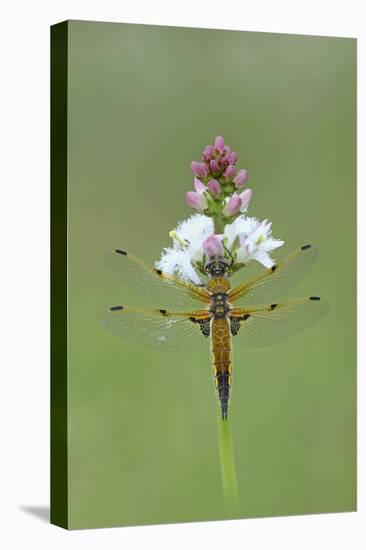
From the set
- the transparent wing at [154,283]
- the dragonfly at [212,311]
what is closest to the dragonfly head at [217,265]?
the dragonfly at [212,311]

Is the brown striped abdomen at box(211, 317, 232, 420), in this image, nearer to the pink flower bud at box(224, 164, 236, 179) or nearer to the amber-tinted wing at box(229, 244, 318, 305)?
the amber-tinted wing at box(229, 244, 318, 305)

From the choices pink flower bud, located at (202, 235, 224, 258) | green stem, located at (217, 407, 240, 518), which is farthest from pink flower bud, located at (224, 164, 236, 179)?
green stem, located at (217, 407, 240, 518)

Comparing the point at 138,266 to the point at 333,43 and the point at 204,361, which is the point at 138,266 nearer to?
the point at 204,361

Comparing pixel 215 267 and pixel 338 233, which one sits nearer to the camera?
pixel 215 267

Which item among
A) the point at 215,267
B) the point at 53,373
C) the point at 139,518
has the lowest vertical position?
the point at 139,518

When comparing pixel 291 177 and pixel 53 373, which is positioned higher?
pixel 291 177

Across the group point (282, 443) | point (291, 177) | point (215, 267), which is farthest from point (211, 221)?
point (282, 443)
